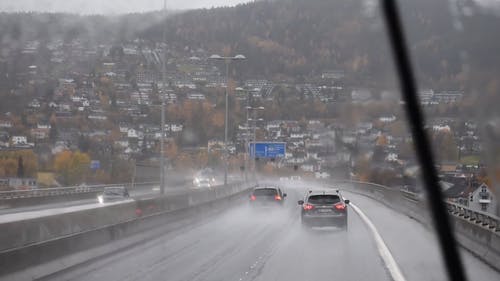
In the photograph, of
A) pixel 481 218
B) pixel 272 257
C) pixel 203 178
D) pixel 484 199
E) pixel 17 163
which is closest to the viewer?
pixel 484 199

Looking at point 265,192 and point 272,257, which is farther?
point 265,192

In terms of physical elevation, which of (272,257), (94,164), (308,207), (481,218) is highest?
(94,164)

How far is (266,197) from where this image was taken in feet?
131

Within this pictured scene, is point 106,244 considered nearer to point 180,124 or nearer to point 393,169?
point 393,169

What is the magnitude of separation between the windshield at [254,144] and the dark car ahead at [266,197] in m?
0.11

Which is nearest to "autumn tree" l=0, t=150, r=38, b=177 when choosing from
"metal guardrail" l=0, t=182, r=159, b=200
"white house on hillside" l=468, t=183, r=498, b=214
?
"metal guardrail" l=0, t=182, r=159, b=200

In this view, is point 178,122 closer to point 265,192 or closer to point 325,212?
point 265,192

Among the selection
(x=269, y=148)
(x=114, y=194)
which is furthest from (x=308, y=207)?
(x=269, y=148)

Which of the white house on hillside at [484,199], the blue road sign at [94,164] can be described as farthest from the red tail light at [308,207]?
the blue road sign at [94,164]

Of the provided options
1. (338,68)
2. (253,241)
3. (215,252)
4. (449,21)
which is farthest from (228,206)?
(449,21)

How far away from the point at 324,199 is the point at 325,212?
74 centimetres

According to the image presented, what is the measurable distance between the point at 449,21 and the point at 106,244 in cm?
1006

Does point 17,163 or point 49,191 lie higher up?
point 17,163

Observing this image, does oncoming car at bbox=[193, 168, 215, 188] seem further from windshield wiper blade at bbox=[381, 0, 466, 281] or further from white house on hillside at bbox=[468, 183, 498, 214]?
white house on hillside at bbox=[468, 183, 498, 214]
